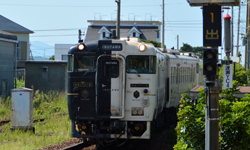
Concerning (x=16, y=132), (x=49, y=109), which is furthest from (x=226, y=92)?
(x=49, y=109)

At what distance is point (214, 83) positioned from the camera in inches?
274

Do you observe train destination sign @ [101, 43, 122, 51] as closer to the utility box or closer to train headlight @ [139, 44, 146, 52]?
train headlight @ [139, 44, 146, 52]

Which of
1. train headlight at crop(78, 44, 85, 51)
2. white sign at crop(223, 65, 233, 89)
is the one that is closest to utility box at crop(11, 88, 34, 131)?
train headlight at crop(78, 44, 85, 51)

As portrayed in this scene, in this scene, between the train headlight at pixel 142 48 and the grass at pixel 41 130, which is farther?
the grass at pixel 41 130

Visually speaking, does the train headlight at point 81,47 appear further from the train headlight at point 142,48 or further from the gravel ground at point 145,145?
the gravel ground at point 145,145

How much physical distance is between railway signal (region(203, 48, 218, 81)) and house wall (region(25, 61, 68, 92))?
697 inches

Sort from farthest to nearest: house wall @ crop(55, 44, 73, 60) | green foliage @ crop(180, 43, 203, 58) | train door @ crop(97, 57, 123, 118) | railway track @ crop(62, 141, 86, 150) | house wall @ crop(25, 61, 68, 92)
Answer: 1. house wall @ crop(55, 44, 73, 60)
2. green foliage @ crop(180, 43, 203, 58)
3. house wall @ crop(25, 61, 68, 92)
4. railway track @ crop(62, 141, 86, 150)
5. train door @ crop(97, 57, 123, 118)

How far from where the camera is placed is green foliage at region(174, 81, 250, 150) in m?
7.39

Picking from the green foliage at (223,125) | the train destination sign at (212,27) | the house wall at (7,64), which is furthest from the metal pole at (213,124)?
the house wall at (7,64)

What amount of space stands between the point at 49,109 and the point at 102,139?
8830mm

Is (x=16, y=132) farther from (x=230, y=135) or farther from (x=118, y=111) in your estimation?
(x=230, y=135)

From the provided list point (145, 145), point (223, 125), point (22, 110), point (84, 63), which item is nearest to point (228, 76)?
point (223, 125)

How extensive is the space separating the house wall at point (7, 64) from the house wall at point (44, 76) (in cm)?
156

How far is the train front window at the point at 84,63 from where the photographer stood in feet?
33.2
